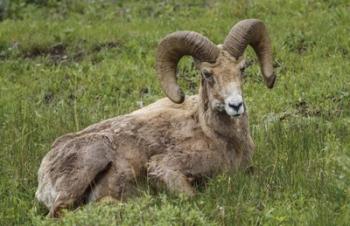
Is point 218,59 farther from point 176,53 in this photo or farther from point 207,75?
point 176,53

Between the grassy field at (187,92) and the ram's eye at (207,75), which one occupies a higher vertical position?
the ram's eye at (207,75)

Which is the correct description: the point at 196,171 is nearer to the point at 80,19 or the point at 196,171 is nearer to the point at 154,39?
the point at 154,39

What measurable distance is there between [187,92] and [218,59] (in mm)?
4596

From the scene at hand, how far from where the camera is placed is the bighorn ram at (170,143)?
35.6 ft

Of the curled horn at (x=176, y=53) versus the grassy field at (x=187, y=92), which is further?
the curled horn at (x=176, y=53)

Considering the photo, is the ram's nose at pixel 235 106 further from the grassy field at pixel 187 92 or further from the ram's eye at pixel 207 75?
the grassy field at pixel 187 92

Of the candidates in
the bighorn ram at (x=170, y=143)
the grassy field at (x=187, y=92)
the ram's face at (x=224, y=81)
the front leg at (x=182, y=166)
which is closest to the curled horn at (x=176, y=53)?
the bighorn ram at (x=170, y=143)

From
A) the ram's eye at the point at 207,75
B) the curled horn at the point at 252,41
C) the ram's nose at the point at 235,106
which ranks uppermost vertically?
the curled horn at the point at 252,41

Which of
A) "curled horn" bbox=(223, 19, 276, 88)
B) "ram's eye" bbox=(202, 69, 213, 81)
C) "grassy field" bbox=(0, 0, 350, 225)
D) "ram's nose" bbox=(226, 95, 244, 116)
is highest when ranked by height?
"curled horn" bbox=(223, 19, 276, 88)

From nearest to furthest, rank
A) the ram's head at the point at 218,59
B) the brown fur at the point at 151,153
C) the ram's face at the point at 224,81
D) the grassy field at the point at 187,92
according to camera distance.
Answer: the grassy field at the point at 187,92
the ram's face at the point at 224,81
the ram's head at the point at 218,59
the brown fur at the point at 151,153

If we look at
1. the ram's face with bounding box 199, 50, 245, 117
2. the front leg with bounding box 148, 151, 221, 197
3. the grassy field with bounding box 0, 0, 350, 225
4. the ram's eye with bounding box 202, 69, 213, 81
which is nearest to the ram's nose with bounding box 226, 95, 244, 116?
the ram's face with bounding box 199, 50, 245, 117

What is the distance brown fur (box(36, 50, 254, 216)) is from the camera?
1085cm

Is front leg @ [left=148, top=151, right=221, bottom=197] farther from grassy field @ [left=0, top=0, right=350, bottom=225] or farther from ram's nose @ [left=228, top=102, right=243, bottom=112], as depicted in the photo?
ram's nose @ [left=228, top=102, right=243, bottom=112]

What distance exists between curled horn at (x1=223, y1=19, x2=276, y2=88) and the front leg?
1254mm
